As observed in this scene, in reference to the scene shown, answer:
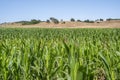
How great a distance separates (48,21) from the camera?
7412 centimetres

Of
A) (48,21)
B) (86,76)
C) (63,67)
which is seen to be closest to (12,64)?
(63,67)

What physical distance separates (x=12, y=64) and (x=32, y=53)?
59 cm

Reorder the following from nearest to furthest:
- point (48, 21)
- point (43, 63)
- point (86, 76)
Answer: point (86, 76), point (43, 63), point (48, 21)

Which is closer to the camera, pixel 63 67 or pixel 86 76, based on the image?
pixel 86 76

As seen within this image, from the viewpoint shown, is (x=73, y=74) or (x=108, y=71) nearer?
(x=73, y=74)

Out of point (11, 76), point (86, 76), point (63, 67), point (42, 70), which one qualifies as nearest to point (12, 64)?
point (11, 76)

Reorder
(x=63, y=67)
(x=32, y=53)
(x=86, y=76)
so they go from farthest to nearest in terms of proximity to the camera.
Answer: (x=32, y=53) < (x=63, y=67) < (x=86, y=76)

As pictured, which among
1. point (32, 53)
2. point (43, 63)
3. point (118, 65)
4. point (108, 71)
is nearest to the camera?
point (108, 71)

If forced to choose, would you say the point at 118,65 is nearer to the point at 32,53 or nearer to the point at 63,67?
the point at 63,67

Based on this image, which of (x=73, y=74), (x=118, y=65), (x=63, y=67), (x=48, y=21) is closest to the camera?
(x=73, y=74)

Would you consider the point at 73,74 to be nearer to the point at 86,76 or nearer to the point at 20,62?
the point at 86,76

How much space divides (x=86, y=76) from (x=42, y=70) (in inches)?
45.6

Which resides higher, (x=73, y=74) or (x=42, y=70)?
(x=73, y=74)

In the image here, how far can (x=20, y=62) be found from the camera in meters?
3.33
